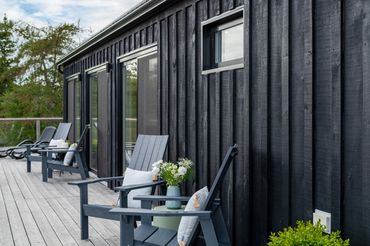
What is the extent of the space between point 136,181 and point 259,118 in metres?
1.59

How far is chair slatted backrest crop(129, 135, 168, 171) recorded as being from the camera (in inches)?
178

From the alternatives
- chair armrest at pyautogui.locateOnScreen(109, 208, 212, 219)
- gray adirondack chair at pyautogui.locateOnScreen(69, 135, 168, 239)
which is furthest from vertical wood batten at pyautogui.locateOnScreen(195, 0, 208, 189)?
chair armrest at pyautogui.locateOnScreen(109, 208, 212, 219)

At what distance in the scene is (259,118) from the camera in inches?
124

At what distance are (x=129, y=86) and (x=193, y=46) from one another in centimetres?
240

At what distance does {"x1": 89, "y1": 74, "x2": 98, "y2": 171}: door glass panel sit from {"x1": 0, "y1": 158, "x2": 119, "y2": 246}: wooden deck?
0.56 m

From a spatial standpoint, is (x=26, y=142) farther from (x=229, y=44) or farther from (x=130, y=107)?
(x=229, y=44)

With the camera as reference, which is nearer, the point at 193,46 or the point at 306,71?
the point at 306,71

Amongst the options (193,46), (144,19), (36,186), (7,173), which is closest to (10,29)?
(7,173)

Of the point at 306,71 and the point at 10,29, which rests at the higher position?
the point at 10,29

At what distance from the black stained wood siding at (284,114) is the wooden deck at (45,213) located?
1122mm

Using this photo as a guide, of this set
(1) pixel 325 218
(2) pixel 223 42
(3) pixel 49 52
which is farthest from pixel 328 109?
(3) pixel 49 52

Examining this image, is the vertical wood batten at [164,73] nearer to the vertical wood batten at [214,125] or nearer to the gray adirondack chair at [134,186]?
the gray adirondack chair at [134,186]

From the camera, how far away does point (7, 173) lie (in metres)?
8.75

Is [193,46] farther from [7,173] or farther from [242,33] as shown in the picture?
[7,173]
